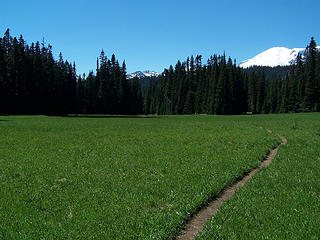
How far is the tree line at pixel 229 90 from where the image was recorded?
102 m

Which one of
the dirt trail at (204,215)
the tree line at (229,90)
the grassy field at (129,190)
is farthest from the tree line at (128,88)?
the dirt trail at (204,215)

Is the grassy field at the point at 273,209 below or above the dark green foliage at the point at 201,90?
below

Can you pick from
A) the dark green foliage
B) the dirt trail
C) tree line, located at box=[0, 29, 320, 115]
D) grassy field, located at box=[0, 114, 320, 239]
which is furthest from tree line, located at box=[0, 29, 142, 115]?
the dirt trail

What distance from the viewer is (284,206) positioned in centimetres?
858

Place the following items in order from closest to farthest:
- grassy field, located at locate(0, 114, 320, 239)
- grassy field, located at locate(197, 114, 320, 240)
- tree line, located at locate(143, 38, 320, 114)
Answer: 1. grassy field, located at locate(197, 114, 320, 240)
2. grassy field, located at locate(0, 114, 320, 239)
3. tree line, located at locate(143, 38, 320, 114)

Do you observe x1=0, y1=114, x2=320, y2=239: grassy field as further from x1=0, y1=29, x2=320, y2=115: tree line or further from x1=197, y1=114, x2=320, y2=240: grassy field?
x1=0, y1=29, x2=320, y2=115: tree line

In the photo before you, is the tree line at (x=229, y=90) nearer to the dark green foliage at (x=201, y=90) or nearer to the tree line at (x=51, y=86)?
the dark green foliage at (x=201, y=90)

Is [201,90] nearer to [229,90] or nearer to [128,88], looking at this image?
[229,90]

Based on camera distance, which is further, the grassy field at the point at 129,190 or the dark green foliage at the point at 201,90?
the dark green foliage at the point at 201,90

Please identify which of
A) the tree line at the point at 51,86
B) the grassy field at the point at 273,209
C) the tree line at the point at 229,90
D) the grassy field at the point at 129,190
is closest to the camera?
the grassy field at the point at 273,209

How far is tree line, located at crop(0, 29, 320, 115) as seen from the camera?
92938 millimetres

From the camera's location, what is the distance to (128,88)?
134750 mm

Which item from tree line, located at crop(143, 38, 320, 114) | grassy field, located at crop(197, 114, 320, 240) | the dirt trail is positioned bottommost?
the dirt trail

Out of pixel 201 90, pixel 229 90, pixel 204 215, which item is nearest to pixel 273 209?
pixel 204 215
